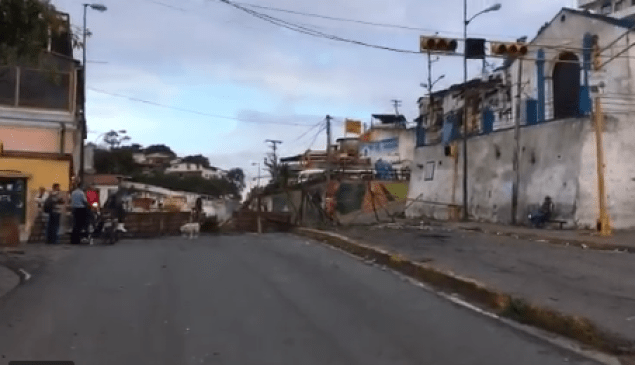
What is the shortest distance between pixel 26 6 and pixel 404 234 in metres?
16.5

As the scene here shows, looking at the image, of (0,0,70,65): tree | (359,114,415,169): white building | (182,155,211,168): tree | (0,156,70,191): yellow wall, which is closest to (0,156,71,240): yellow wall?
(0,156,70,191): yellow wall

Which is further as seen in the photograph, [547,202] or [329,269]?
[547,202]

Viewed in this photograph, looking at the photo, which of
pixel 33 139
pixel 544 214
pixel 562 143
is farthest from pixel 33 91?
pixel 562 143

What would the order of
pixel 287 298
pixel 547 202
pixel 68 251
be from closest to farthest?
pixel 287 298 → pixel 68 251 → pixel 547 202

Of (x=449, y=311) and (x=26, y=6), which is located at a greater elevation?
(x=26, y=6)

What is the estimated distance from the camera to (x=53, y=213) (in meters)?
22.4

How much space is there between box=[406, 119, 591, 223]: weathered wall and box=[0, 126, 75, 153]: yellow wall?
1736 centimetres

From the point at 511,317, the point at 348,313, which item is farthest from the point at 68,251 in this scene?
the point at 511,317

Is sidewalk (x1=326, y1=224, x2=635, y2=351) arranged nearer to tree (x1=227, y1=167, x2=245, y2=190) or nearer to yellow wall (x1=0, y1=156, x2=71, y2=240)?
yellow wall (x1=0, y1=156, x2=71, y2=240)

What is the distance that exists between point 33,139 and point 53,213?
1350 cm

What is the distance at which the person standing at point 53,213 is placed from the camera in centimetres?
2220

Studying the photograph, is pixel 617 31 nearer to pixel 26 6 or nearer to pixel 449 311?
pixel 449 311

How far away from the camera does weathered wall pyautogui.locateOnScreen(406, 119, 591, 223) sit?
94.8ft

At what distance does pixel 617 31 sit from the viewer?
2919 centimetres
